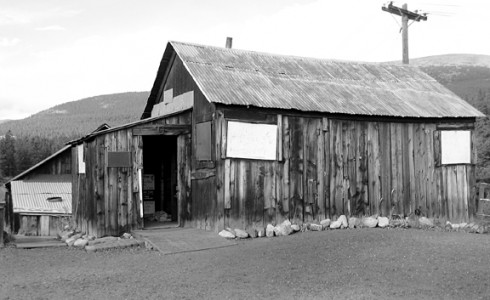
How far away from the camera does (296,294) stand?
844 cm

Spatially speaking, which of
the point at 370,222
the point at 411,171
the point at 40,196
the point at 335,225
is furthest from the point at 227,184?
the point at 40,196

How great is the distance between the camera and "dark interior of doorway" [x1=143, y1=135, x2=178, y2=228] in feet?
61.7

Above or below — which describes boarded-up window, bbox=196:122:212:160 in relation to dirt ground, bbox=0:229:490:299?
above

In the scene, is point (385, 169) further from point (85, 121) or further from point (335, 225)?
point (85, 121)

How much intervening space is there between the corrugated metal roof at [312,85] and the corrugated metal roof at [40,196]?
10.9 m

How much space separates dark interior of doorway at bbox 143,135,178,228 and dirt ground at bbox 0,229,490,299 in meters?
5.61

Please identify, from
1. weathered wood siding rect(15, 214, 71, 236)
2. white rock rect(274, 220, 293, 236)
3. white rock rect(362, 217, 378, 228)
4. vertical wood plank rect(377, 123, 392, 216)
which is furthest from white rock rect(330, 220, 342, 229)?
weathered wood siding rect(15, 214, 71, 236)

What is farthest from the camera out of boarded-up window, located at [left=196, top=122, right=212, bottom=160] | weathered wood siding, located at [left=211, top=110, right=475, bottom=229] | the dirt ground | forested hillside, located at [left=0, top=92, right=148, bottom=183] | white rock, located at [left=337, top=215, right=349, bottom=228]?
forested hillside, located at [left=0, top=92, right=148, bottom=183]

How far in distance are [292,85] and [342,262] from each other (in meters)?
Answer: 8.46

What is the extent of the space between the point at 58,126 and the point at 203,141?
83.7m

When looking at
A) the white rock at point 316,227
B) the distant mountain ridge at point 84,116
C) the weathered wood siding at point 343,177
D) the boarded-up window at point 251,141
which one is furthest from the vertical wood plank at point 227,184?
the distant mountain ridge at point 84,116

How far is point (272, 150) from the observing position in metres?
15.4

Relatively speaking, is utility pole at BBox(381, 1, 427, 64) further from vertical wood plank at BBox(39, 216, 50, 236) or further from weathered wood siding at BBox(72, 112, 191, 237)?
vertical wood plank at BBox(39, 216, 50, 236)

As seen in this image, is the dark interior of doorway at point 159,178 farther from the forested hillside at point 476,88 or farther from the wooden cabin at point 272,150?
the forested hillside at point 476,88
